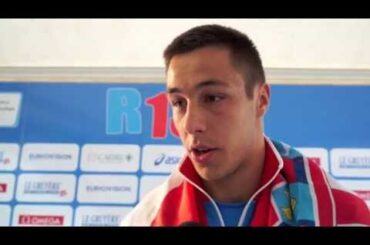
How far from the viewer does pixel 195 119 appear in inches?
33.4

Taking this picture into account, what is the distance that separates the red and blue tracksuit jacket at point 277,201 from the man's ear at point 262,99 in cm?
6

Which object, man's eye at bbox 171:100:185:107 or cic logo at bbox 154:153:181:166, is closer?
man's eye at bbox 171:100:185:107

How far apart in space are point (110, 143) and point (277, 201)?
1.25 ft

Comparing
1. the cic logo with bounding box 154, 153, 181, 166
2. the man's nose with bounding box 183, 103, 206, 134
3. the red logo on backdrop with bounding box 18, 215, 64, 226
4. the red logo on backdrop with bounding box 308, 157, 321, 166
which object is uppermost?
the man's nose with bounding box 183, 103, 206, 134

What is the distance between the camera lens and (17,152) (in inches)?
40.1

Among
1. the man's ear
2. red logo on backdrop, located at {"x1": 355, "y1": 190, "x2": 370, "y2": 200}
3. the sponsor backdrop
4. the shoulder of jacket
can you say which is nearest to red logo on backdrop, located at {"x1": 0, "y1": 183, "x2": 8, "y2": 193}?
the sponsor backdrop

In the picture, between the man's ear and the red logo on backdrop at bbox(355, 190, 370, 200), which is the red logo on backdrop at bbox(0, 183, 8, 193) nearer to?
the man's ear

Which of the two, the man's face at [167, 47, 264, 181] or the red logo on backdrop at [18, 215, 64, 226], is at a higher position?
the man's face at [167, 47, 264, 181]

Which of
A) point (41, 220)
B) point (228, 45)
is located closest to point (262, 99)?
point (228, 45)

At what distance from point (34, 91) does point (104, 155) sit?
0.75 ft

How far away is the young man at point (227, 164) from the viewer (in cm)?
83

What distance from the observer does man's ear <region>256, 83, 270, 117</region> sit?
0.93m

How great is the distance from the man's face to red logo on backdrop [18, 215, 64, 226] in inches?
12.5

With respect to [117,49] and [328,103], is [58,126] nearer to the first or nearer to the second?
[117,49]
